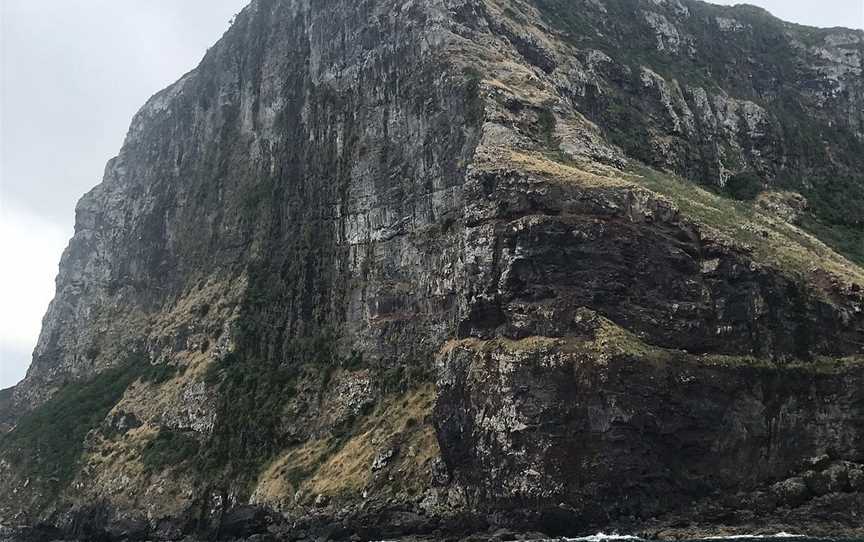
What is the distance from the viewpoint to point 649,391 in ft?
172

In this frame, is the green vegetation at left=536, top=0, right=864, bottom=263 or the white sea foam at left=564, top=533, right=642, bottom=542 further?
the green vegetation at left=536, top=0, right=864, bottom=263

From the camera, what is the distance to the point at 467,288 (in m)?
62.9

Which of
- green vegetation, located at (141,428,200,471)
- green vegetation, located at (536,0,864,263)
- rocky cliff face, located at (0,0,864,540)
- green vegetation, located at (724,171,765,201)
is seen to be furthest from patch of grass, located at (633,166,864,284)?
green vegetation, located at (141,428,200,471)

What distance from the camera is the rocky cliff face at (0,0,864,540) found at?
52.7 meters

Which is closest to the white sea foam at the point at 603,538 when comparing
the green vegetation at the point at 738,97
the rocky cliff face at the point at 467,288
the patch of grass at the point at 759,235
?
the rocky cliff face at the point at 467,288

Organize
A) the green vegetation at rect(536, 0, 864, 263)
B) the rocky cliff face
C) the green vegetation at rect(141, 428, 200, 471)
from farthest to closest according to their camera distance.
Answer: the green vegetation at rect(536, 0, 864, 263) < the green vegetation at rect(141, 428, 200, 471) < the rocky cliff face

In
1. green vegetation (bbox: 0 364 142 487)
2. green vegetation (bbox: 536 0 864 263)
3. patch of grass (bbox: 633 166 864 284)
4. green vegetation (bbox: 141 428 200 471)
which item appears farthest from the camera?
green vegetation (bbox: 0 364 142 487)

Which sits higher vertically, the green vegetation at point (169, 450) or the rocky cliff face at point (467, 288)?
the rocky cliff face at point (467, 288)

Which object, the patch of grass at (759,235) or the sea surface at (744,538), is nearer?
the sea surface at (744,538)

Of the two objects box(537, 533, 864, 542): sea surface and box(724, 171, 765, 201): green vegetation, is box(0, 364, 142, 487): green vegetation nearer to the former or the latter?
box(537, 533, 864, 542): sea surface

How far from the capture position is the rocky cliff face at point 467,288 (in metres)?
52.7

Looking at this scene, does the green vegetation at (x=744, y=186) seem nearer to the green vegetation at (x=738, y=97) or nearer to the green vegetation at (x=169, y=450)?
the green vegetation at (x=738, y=97)

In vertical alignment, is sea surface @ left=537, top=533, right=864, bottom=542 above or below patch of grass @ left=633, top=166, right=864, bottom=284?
below

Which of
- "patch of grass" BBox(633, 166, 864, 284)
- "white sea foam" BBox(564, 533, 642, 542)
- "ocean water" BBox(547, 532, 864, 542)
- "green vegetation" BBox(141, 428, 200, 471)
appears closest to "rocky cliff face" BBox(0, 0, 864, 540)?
"patch of grass" BBox(633, 166, 864, 284)
